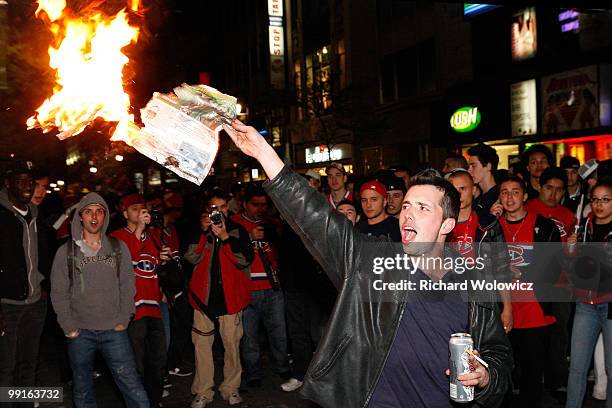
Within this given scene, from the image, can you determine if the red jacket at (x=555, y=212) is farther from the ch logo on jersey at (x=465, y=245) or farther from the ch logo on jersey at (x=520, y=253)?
the ch logo on jersey at (x=465, y=245)

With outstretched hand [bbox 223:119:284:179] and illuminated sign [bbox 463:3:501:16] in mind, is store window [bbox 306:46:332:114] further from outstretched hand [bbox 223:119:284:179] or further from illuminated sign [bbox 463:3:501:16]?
outstretched hand [bbox 223:119:284:179]

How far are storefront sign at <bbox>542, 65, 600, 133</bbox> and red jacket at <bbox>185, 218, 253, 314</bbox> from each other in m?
11.3

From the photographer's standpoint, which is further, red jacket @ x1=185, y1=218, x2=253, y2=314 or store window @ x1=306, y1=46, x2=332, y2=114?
store window @ x1=306, y1=46, x2=332, y2=114

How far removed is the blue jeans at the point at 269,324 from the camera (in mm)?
7320

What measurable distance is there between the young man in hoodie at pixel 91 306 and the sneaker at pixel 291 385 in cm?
211

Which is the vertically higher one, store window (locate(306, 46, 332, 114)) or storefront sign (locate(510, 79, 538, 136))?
store window (locate(306, 46, 332, 114))

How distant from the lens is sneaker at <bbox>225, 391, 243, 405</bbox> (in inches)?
261

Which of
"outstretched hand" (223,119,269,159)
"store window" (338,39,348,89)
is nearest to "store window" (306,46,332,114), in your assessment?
"store window" (338,39,348,89)

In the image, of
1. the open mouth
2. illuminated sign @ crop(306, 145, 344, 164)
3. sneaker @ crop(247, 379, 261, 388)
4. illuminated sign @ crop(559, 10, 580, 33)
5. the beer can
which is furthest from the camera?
illuminated sign @ crop(306, 145, 344, 164)

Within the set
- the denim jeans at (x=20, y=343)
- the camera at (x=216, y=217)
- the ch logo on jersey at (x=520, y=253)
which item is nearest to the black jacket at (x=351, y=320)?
the ch logo on jersey at (x=520, y=253)

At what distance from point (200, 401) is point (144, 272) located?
5.08 feet

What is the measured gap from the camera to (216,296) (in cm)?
666

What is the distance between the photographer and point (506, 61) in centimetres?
1867

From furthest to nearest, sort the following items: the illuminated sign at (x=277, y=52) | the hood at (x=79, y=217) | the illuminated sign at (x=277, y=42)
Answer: the illuminated sign at (x=277, y=42) < the illuminated sign at (x=277, y=52) < the hood at (x=79, y=217)
